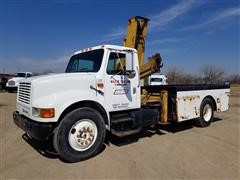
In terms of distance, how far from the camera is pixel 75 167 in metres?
4.08

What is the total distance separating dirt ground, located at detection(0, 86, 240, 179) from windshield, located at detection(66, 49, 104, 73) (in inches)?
79.4

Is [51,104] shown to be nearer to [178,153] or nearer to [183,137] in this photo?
[178,153]

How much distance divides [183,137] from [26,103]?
4297 mm

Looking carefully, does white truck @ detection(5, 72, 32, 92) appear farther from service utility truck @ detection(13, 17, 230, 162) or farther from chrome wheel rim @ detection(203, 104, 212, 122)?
chrome wheel rim @ detection(203, 104, 212, 122)

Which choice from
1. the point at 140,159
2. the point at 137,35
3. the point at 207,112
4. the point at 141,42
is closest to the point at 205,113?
the point at 207,112

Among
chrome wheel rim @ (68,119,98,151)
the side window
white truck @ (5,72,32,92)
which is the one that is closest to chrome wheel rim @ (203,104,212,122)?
the side window

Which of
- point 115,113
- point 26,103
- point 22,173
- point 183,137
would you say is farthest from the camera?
point 183,137

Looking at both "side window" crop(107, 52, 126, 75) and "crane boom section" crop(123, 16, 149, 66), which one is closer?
"side window" crop(107, 52, 126, 75)

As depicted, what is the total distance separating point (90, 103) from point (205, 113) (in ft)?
15.7

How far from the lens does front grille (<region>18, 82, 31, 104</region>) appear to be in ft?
14.7

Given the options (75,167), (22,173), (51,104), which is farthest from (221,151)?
(22,173)

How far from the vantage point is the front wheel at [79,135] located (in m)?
4.20

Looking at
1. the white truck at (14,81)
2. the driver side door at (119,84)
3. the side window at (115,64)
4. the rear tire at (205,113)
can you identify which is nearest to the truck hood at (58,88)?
the driver side door at (119,84)

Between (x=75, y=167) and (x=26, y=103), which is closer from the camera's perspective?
(x=75, y=167)
